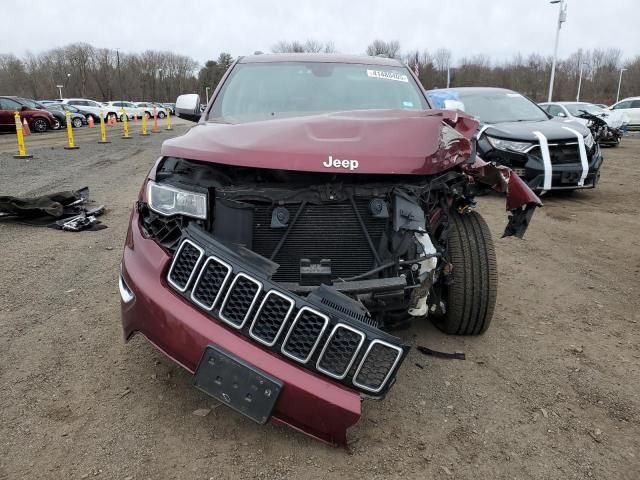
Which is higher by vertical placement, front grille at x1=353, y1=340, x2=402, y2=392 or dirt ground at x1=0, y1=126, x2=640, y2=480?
front grille at x1=353, y1=340, x2=402, y2=392

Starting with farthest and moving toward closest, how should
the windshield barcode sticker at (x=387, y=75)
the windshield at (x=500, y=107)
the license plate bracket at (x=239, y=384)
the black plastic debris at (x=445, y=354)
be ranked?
the windshield at (x=500, y=107) → the windshield barcode sticker at (x=387, y=75) → the black plastic debris at (x=445, y=354) → the license plate bracket at (x=239, y=384)

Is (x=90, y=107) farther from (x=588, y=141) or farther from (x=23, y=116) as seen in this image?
(x=588, y=141)

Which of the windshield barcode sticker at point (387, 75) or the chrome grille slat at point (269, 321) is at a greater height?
the windshield barcode sticker at point (387, 75)

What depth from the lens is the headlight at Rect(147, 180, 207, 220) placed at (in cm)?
219

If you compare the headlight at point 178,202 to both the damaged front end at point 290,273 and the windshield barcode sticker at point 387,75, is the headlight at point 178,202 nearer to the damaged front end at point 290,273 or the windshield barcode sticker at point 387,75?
the damaged front end at point 290,273

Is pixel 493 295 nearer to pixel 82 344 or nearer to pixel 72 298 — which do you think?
pixel 82 344

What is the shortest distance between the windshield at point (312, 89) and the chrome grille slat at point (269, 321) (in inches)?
68.4

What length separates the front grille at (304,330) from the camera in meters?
1.82

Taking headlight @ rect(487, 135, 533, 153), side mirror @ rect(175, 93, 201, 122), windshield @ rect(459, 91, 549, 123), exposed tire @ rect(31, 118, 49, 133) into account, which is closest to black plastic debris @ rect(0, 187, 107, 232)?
side mirror @ rect(175, 93, 201, 122)

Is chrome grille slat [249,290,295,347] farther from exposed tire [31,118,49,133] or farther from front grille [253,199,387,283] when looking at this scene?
exposed tire [31,118,49,133]

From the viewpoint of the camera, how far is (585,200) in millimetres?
7469

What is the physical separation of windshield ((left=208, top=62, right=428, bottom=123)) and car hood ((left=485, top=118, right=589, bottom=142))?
3.68 meters

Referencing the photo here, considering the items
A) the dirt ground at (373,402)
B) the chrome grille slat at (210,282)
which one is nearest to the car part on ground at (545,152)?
the dirt ground at (373,402)

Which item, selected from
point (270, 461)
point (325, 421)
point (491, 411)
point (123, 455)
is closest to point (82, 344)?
point (123, 455)
